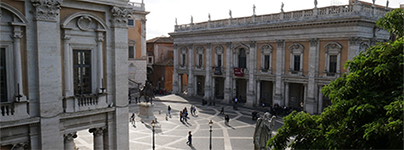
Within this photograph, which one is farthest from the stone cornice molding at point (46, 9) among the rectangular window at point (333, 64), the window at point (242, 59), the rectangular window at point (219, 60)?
the rectangular window at point (219, 60)

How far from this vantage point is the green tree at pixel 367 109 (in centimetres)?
727

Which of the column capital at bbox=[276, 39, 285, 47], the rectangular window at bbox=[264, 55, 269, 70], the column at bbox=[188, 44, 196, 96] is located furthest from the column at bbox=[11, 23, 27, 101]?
the column at bbox=[188, 44, 196, 96]

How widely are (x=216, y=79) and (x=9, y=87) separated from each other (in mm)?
39694

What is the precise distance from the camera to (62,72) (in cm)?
1242

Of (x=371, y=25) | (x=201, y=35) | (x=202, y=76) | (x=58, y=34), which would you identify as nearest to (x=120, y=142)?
(x=58, y=34)

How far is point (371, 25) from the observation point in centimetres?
3102

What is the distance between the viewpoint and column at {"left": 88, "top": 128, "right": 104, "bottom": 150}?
1398 cm

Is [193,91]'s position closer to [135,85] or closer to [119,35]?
[135,85]

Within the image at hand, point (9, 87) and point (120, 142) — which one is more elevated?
point (9, 87)

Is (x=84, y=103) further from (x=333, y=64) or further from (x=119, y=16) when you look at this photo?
(x=333, y=64)

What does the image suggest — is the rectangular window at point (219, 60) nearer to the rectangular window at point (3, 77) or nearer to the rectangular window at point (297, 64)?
the rectangular window at point (297, 64)

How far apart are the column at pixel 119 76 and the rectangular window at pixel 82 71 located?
0.89 m

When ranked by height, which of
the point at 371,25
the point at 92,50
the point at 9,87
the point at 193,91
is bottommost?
the point at 193,91

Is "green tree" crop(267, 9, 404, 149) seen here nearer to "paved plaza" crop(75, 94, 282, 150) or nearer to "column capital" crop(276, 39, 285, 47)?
"paved plaza" crop(75, 94, 282, 150)
